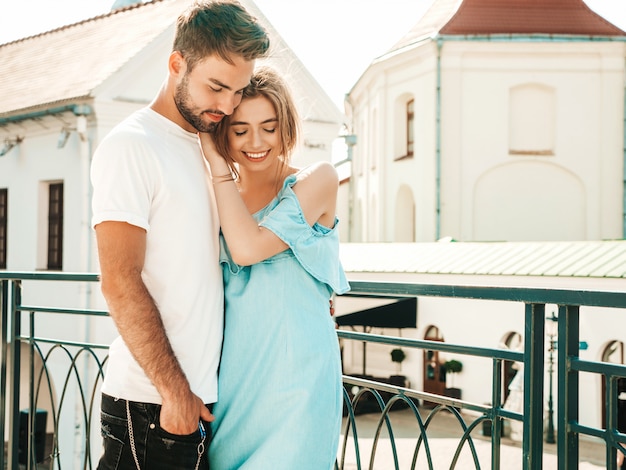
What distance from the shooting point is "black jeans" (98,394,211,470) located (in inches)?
85.7

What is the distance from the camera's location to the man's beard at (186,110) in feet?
7.34

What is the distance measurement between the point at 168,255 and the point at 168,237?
0.05m

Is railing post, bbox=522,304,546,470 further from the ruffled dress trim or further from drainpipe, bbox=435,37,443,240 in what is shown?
drainpipe, bbox=435,37,443,240

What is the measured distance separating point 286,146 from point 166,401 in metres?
0.85

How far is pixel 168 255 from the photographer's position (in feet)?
7.16

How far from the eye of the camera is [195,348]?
7.28 ft

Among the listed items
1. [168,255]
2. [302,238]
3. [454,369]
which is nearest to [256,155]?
[302,238]

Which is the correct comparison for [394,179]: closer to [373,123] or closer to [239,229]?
[373,123]

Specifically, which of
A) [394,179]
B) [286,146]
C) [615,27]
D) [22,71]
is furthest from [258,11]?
[286,146]

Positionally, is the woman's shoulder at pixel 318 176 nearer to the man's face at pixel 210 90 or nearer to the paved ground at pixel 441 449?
the man's face at pixel 210 90

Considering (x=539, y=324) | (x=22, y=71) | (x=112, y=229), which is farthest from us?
(x=22, y=71)

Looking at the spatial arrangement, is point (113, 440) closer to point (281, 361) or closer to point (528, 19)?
point (281, 361)

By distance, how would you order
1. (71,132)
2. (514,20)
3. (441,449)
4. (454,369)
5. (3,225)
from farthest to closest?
(514,20) < (454,369) < (3,225) < (441,449) < (71,132)

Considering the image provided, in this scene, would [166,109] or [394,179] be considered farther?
[394,179]
